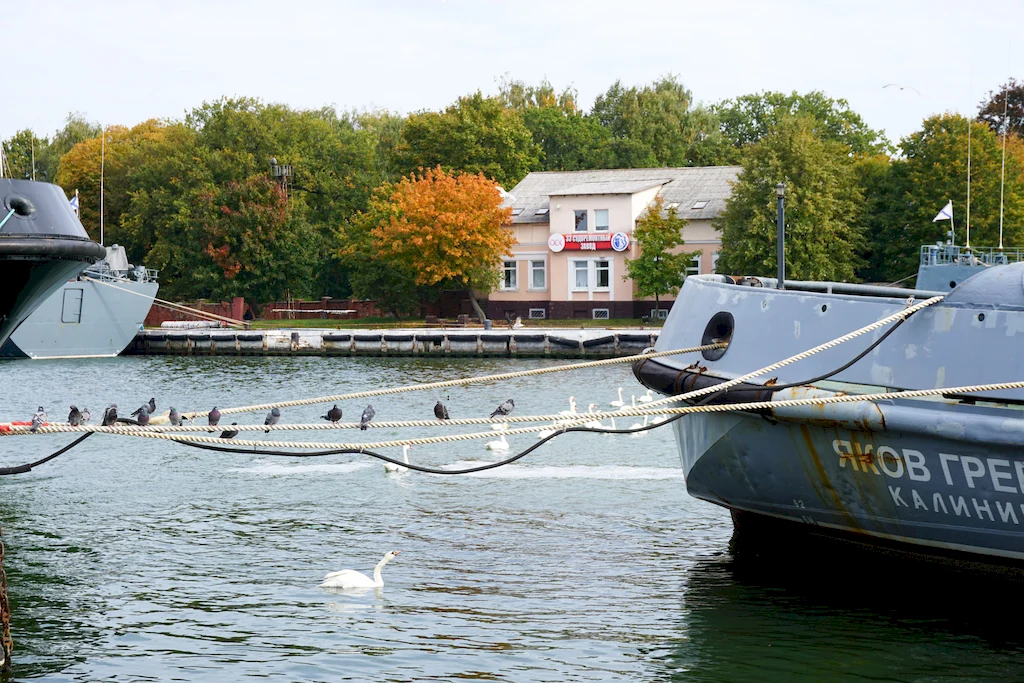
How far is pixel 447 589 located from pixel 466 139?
57241 millimetres

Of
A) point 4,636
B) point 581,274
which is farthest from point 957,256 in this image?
point 581,274

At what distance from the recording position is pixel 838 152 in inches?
2227

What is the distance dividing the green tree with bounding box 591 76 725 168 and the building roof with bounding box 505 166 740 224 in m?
15.1

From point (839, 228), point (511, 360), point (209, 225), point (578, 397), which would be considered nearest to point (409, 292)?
point (209, 225)

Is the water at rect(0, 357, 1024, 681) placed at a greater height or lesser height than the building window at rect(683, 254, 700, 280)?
lesser

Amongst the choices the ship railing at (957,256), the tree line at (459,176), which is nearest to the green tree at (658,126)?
the tree line at (459,176)

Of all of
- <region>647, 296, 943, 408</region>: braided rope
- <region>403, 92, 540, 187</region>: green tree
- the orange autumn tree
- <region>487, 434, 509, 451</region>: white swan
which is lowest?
<region>487, 434, 509, 451</region>: white swan

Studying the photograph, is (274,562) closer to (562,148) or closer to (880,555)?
(880,555)

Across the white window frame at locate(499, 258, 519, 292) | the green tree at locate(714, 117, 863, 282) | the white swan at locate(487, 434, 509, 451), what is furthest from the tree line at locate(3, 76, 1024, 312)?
the white swan at locate(487, 434, 509, 451)

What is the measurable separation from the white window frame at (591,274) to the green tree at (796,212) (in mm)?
7413

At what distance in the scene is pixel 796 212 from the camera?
5288 cm

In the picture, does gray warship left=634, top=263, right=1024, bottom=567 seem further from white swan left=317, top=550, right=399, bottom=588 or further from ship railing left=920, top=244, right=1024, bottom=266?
ship railing left=920, top=244, right=1024, bottom=266

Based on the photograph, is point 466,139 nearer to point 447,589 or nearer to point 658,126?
point 658,126

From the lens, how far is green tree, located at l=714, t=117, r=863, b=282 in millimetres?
52219
